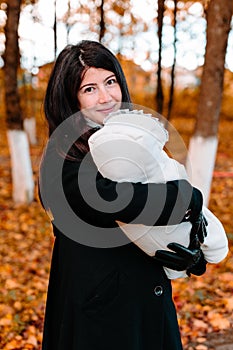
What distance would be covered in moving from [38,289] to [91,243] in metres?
3.09

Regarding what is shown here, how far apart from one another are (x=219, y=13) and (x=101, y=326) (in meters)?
4.50

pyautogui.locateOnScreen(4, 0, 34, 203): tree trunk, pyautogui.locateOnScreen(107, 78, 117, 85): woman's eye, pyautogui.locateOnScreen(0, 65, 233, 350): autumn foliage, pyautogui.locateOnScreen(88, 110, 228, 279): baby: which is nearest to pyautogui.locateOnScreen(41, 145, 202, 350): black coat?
pyautogui.locateOnScreen(88, 110, 228, 279): baby

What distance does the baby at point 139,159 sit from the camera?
1.29m

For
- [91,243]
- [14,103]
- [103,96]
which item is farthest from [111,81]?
[14,103]

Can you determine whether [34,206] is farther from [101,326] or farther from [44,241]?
[101,326]

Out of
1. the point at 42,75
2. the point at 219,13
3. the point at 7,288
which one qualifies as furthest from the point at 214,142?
the point at 42,75

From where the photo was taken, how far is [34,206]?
7.21 metres

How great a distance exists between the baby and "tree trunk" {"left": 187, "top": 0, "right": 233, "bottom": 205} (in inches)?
148

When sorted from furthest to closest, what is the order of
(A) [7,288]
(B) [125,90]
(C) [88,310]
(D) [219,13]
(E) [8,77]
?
1. (E) [8,77]
2. (D) [219,13]
3. (A) [7,288]
4. (B) [125,90]
5. (C) [88,310]

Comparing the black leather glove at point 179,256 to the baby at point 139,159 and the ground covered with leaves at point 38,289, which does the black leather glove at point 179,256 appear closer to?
the baby at point 139,159

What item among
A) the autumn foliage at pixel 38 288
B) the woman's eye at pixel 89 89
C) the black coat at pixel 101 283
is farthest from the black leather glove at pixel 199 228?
the autumn foliage at pixel 38 288

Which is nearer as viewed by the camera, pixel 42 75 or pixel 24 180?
pixel 24 180

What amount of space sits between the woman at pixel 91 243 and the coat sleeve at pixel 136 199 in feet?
0.13

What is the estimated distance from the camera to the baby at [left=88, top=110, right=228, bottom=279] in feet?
4.23
